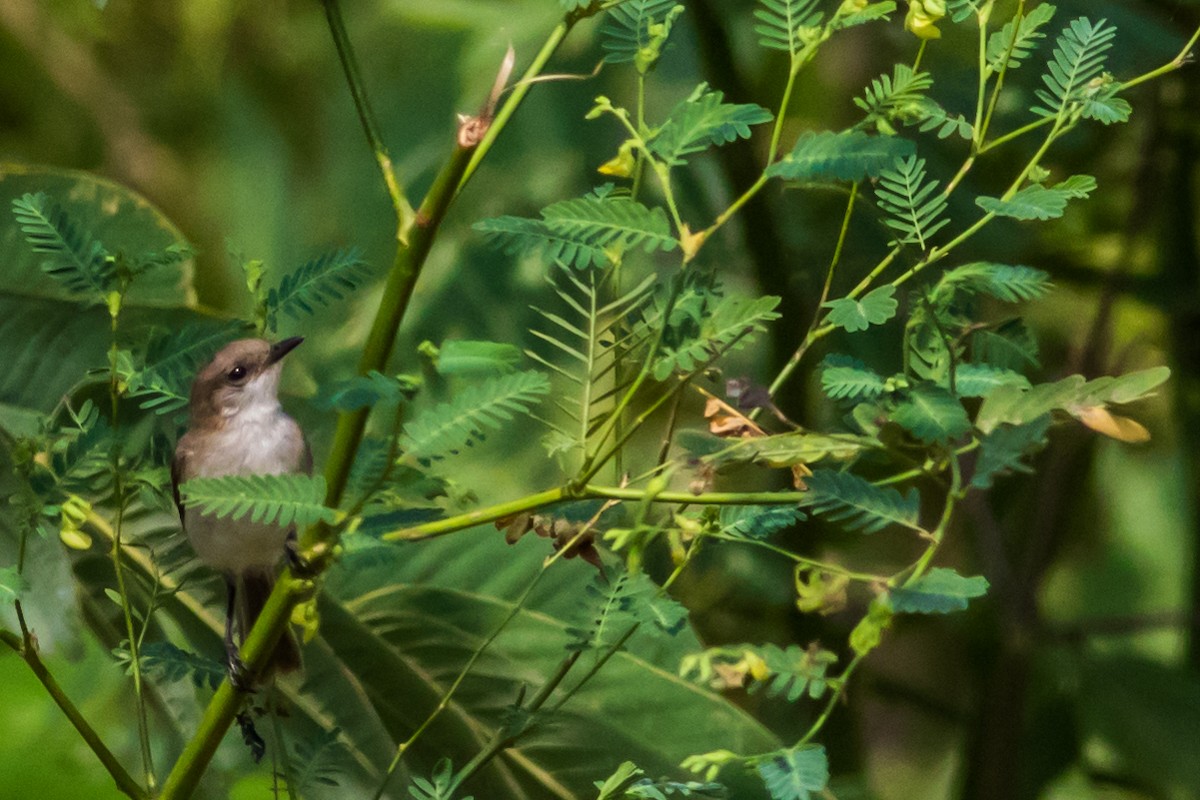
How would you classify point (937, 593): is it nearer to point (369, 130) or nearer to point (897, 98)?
point (897, 98)

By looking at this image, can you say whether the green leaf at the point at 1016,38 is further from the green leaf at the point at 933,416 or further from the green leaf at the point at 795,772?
the green leaf at the point at 795,772

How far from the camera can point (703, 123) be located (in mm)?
638

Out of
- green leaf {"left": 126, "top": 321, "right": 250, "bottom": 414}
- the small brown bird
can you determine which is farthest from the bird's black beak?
green leaf {"left": 126, "top": 321, "right": 250, "bottom": 414}

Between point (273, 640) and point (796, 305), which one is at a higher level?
point (273, 640)

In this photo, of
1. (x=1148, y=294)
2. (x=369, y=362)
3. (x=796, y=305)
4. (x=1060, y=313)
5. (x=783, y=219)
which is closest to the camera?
(x=369, y=362)

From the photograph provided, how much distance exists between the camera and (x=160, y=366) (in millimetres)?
731

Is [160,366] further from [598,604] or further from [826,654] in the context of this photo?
[826,654]

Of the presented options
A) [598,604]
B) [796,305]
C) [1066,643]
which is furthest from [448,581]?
[1066,643]

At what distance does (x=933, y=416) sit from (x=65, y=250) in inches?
16.8

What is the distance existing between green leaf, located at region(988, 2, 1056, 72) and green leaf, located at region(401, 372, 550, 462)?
27cm

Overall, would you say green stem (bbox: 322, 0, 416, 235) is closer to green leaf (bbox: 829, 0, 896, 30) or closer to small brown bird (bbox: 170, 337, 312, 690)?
green leaf (bbox: 829, 0, 896, 30)

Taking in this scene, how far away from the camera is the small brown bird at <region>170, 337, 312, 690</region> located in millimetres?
1094

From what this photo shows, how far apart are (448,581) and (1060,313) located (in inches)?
45.4

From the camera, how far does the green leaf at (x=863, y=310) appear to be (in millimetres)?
642
